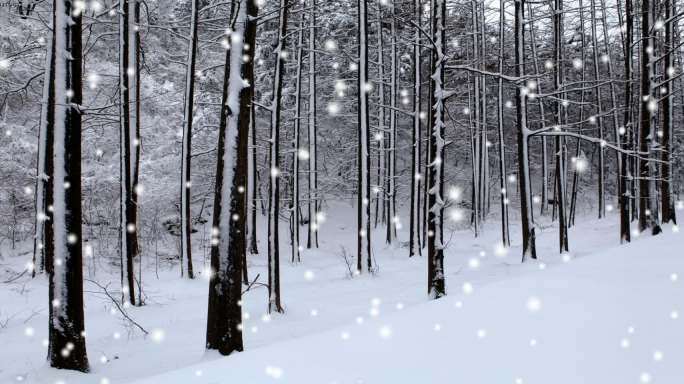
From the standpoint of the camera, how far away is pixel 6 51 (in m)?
15.3

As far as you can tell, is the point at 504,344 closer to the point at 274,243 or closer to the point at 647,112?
the point at 274,243

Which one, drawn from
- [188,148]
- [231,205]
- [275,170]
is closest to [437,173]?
[275,170]

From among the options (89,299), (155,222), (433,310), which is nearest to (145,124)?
(155,222)

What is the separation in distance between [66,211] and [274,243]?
4.75 metres

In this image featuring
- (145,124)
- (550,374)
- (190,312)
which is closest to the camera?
(550,374)

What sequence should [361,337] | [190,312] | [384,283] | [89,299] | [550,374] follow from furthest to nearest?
[384,283] → [89,299] → [190,312] → [361,337] → [550,374]

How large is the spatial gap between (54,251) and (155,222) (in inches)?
494

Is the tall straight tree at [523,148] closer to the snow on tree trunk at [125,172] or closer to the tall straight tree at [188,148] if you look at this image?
the tall straight tree at [188,148]

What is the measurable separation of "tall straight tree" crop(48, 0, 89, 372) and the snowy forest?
0.03 meters

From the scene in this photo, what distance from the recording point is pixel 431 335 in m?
4.44

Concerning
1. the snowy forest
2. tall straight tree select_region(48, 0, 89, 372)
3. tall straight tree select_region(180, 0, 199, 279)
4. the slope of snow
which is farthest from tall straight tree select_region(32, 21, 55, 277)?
the slope of snow

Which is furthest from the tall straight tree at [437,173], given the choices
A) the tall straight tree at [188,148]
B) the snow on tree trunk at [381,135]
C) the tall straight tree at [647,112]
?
the tall straight tree at [647,112]

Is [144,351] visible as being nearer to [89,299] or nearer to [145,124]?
[89,299]

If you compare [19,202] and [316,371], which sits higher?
[19,202]
